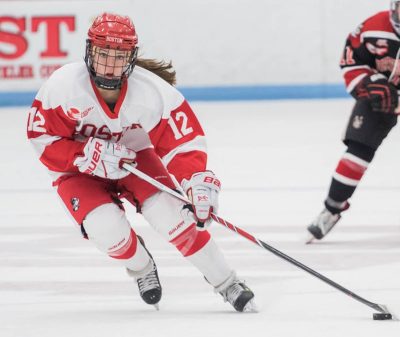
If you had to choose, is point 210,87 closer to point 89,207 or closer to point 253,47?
point 253,47

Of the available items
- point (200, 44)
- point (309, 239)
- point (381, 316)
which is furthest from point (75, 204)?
point (200, 44)

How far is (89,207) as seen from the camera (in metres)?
3.09

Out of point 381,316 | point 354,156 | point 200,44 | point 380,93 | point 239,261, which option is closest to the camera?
point 381,316

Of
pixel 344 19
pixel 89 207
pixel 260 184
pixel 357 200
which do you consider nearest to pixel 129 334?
pixel 89 207

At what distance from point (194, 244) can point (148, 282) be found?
219 millimetres

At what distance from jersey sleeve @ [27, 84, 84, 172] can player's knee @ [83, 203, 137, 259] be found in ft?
0.55

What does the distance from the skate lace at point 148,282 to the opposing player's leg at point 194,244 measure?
0.16 metres

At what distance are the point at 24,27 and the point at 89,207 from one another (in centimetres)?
631

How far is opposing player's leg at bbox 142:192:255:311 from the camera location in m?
3.07

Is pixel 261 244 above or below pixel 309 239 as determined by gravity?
above

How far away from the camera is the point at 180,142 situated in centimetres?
311

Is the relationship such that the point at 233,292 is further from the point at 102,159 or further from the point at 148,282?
the point at 102,159

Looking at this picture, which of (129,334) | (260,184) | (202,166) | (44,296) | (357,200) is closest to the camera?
(129,334)

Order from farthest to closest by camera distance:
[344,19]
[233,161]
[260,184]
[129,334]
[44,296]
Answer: [344,19]
[233,161]
[260,184]
[44,296]
[129,334]
